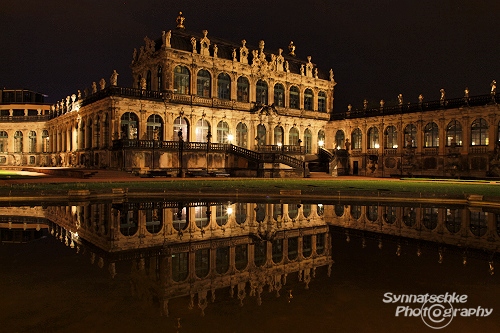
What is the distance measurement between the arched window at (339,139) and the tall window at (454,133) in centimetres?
1813

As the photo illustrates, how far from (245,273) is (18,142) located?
85155 mm

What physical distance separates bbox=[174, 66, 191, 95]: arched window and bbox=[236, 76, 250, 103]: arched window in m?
8.76

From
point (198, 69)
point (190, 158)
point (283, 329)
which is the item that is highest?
point (198, 69)

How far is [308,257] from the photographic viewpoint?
11219 mm

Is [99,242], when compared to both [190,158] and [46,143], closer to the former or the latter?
[190,158]

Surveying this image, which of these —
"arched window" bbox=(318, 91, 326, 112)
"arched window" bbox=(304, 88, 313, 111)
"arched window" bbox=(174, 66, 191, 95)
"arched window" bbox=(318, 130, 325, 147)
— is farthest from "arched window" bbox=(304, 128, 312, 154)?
"arched window" bbox=(174, 66, 191, 95)

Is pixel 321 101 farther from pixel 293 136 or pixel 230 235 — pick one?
pixel 230 235

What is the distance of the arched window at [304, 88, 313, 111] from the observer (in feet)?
235

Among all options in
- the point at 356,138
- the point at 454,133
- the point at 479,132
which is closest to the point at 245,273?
the point at 479,132

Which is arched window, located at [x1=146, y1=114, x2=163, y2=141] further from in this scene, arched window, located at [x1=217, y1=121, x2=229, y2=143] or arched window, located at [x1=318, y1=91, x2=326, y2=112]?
arched window, located at [x1=318, y1=91, x2=326, y2=112]

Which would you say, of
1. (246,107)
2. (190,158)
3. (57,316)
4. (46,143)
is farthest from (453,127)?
(46,143)

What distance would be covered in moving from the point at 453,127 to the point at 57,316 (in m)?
57.6

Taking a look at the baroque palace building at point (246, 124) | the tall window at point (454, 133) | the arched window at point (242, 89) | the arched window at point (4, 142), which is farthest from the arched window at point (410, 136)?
the arched window at point (4, 142)

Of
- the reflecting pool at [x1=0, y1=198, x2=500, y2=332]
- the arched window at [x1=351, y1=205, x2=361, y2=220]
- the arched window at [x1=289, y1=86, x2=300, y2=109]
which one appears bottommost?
the reflecting pool at [x1=0, y1=198, x2=500, y2=332]
